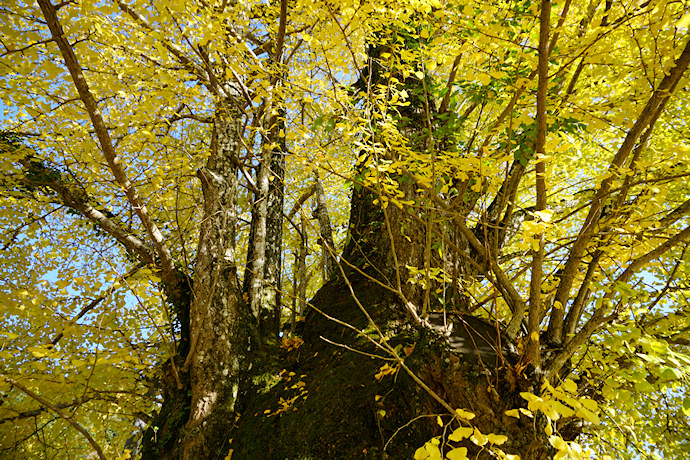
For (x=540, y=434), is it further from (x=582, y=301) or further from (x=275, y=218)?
(x=275, y=218)

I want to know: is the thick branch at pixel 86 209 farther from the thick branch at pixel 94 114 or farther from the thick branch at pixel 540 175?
the thick branch at pixel 540 175

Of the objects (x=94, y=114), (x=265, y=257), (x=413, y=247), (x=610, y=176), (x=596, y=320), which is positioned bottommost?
(x=596, y=320)

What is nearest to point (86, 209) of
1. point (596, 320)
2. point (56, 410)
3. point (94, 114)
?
point (94, 114)

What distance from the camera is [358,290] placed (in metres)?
3.15

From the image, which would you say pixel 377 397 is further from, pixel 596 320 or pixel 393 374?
pixel 596 320

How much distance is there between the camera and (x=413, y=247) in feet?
9.96

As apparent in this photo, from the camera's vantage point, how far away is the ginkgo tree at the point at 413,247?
167 centimetres

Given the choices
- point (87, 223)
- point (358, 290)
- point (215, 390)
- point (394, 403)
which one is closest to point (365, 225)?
point (358, 290)

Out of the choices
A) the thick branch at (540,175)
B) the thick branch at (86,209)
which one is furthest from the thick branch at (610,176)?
the thick branch at (86,209)

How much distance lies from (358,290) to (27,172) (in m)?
4.27

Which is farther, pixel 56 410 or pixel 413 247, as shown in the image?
pixel 413 247

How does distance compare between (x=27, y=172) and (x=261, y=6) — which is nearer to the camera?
(x=27, y=172)

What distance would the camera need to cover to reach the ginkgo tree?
1668 millimetres

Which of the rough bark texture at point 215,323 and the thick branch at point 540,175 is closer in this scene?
the thick branch at point 540,175
